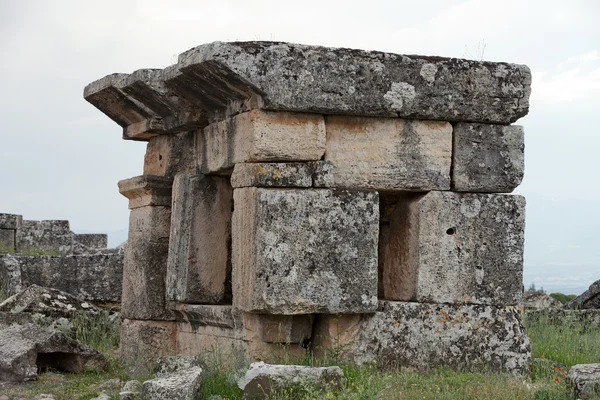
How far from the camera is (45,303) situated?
1041 centimetres

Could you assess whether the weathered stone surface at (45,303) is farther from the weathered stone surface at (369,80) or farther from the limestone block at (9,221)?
the limestone block at (9,221)

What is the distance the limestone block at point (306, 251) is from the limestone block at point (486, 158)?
0.80 meters

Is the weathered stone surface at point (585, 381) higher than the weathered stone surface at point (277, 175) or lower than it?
lower

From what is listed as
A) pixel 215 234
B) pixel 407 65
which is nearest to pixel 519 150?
pixel 407 65

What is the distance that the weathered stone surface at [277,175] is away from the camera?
742 centimetres

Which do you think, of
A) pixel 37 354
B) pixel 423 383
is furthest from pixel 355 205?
pixel 37 354

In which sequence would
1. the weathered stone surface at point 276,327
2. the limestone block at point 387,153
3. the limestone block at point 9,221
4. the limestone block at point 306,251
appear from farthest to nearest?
the limestone block at point 9,221, the limestone block at point 387,153, the weathered stone surface at point 276,327, the limestone block at point 306,251

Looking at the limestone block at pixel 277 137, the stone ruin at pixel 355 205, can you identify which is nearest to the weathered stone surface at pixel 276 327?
the stone ruin at pixel 355 205

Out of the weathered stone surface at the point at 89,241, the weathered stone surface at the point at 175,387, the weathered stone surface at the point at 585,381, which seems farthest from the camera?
the weathered stone surface at the point at 89,241

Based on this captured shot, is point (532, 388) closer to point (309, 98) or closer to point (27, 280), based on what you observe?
point (309, 98)

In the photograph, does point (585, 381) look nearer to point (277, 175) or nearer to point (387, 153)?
point (387, 153)

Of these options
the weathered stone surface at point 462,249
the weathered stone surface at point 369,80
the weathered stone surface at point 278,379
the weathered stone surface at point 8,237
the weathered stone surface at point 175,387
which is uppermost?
the weathered stone surface at point 369,80

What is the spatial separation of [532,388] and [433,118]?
7.13ft

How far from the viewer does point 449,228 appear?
25.9 ft
